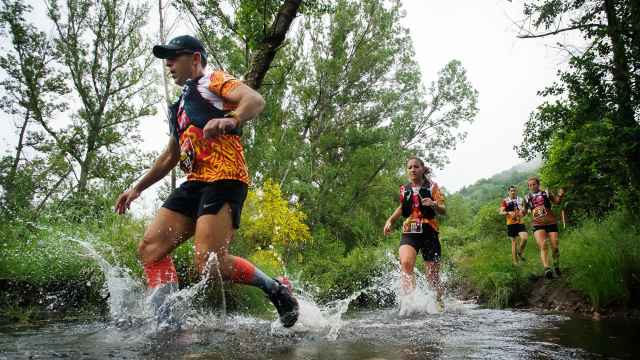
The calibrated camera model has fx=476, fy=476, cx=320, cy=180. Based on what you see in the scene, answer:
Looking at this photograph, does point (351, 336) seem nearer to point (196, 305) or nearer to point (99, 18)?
point (196, 305)

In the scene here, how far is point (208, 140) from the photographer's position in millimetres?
3102

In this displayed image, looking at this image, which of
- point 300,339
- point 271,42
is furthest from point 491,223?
point 300,339

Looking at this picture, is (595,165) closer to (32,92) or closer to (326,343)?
(326,343)

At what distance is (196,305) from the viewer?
213 inches

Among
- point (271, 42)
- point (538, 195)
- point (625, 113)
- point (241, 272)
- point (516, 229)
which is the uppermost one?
point (271, 42)

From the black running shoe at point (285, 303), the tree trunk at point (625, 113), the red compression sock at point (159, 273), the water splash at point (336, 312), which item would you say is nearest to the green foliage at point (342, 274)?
the water splash at point (336, 312)

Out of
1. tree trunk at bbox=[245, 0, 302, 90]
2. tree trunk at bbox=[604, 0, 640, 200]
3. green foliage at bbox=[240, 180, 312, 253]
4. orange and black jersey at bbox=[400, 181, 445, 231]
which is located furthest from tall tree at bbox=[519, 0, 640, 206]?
green foliage at bbox=[240, 180, 312, 253]

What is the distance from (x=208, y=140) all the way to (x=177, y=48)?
71 cm

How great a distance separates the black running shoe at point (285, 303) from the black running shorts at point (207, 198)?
0.54 m

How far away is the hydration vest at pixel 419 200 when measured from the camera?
6.04 metres

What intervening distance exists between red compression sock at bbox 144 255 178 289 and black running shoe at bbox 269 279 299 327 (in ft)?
2.34

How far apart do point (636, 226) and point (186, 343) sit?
5.37m

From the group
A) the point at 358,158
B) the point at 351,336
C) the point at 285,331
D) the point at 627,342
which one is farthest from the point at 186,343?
the point at 358,158

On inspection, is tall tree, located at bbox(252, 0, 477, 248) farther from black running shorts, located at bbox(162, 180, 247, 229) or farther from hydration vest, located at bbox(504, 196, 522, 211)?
black running shorts, located at bbox(162, 180, 247, 229)
